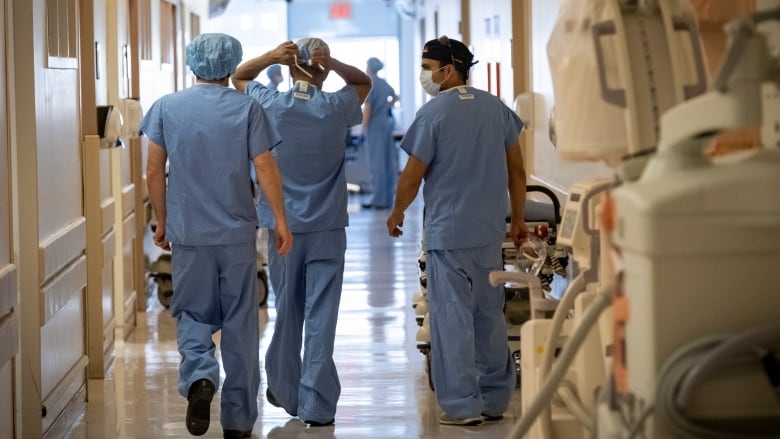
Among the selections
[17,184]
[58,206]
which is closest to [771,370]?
[17,184]

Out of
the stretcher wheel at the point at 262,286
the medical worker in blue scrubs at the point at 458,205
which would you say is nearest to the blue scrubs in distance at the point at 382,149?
the stretcher wheel at the point at 262,286

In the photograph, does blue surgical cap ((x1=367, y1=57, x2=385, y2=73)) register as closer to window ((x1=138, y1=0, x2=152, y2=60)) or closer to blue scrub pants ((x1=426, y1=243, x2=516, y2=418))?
window ((x1=138, y1=0, x2=152, y2=60))

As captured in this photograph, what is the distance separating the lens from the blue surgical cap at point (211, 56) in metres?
4.36

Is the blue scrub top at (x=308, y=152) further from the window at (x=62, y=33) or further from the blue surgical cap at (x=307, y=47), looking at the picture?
the window at (x=62, y=33)

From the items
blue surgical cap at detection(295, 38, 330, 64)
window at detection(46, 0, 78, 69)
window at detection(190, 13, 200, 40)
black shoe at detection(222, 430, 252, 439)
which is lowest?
black shoe at detection(222, 430, 252, 439)

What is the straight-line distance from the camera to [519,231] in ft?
16.0

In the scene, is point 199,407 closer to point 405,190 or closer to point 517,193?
point 405,190

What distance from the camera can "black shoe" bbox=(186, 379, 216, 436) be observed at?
4254 millimetres

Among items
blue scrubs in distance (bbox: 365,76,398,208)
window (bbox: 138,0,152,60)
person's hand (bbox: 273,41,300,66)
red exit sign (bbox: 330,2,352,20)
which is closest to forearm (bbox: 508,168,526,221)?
person's hand (bbox: 273,41,300,66)

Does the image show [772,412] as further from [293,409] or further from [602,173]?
[293,409]

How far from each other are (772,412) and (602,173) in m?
2.69

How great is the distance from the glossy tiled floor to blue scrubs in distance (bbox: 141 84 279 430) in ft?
1.41

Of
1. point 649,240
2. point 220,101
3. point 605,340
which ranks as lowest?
point 605,340

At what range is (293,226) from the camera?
466 cm
